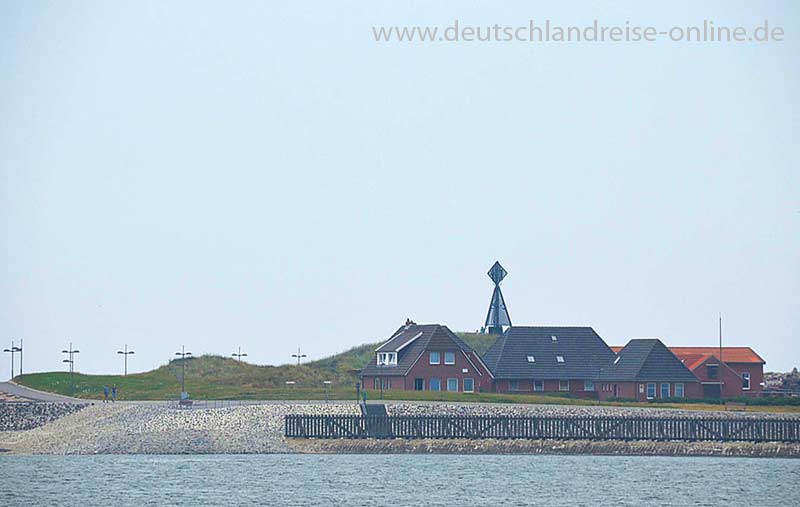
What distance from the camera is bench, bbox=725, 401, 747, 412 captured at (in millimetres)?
94569

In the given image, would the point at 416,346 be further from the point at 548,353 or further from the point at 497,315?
the point at 497,315

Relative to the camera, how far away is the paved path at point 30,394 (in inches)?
3905

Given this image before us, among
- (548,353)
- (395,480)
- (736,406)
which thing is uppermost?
(548,353)

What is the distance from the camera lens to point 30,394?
105 m

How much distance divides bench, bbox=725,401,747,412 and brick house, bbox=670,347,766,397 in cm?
1424

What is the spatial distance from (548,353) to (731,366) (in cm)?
1703

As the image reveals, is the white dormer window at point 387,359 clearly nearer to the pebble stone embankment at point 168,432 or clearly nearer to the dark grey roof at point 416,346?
the dark grey roof at point 416,346

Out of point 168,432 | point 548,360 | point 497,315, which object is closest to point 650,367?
point 548,360

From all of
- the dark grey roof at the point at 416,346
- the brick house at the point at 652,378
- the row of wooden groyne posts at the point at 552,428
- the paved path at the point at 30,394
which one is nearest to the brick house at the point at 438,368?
the dark grey roof at the point at 416,346

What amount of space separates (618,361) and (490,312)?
82.0ft

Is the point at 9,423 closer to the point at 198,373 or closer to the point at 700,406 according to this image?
the point at 198,373

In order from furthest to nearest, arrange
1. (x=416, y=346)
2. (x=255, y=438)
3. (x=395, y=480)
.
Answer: (x=416, y=346)
(x=255, y=438)
(x=395, y=480)

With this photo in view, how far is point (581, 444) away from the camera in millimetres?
81875

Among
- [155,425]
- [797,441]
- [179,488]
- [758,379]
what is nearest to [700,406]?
[797,441]
